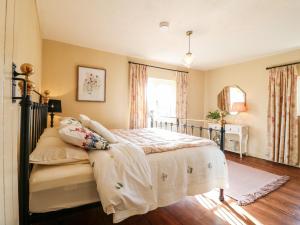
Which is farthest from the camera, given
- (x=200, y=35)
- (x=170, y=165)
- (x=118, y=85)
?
(x=118, y=85)

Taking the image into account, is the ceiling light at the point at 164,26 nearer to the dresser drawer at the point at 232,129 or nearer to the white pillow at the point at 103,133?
the white pillow at the point at 103,133

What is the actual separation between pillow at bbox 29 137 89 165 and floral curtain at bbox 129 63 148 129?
2.54 m

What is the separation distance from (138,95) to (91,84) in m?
1.07

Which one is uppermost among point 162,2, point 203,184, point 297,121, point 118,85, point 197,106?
point 162,2

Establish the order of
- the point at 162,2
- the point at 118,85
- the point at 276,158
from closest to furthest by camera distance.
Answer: the point at 162,2
the point at 276,158
the point at 118,85

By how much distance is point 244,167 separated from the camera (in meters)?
3.23

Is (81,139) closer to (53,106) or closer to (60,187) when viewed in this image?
(60,187)

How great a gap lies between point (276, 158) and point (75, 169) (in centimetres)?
399

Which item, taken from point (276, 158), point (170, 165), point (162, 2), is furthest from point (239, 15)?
point (276, 158)

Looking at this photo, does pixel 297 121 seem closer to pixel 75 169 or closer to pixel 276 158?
pixel 276 158

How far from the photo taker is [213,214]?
1.81 meters

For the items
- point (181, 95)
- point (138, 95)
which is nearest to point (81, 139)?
point (138, 95)

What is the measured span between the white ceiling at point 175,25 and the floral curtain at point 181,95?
3.48 feet

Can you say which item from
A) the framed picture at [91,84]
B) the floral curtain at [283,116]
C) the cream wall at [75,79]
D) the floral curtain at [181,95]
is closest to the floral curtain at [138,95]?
the cream wall at [75,79]
